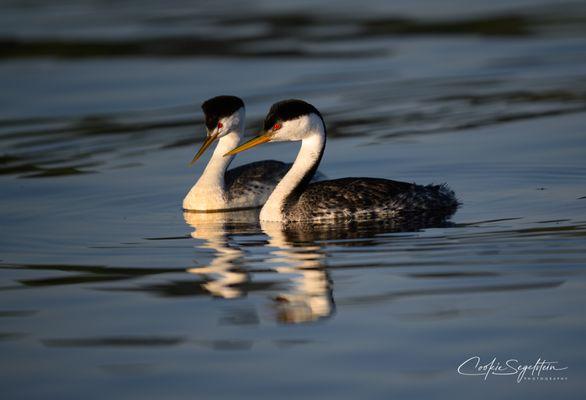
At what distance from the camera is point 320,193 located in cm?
1218

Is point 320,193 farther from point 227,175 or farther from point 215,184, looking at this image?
point 227,175

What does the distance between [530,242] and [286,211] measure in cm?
280

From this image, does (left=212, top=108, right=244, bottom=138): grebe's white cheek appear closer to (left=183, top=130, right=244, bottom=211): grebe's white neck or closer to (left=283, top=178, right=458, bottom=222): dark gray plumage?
(left=183, top=130, right=244, bottom=211): grebe's white neck

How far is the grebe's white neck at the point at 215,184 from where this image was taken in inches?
529

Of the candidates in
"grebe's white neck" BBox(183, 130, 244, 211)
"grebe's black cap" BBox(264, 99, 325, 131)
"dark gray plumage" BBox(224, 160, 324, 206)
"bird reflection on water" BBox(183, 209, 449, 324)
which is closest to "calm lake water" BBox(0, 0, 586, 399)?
"bird reflection on water" BBox(183, 209, 449, 324)

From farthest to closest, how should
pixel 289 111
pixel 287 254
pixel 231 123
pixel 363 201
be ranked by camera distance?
1. pixel 231 123
2. pixel 289 111
3. pixel 363 201
4. pixel 287 254

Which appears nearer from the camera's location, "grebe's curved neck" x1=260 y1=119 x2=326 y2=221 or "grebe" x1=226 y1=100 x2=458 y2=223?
"grebe" x1=226 y1=100 x2=458 y2=223

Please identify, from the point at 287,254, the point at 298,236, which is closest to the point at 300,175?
the point at 298,236

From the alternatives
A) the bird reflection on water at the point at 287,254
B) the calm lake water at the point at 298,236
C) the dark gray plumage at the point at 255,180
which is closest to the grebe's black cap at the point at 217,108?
the dark gray plumage at the point at 255,180

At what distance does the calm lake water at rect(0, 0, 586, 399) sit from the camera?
7457 mm

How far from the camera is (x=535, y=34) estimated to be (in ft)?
88.8

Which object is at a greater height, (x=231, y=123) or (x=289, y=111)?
(x=289, y=111)

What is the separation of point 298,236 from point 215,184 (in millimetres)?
2584

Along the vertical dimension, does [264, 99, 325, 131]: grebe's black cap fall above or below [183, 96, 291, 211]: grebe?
above
